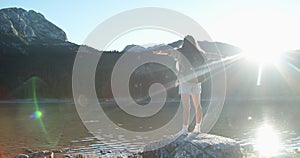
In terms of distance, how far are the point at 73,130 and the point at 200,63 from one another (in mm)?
26233

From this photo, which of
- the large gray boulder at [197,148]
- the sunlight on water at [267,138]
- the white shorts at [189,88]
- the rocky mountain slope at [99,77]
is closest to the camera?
the large gray boulder at [197,148]

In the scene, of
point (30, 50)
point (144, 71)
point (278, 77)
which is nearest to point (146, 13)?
point (144, 71)

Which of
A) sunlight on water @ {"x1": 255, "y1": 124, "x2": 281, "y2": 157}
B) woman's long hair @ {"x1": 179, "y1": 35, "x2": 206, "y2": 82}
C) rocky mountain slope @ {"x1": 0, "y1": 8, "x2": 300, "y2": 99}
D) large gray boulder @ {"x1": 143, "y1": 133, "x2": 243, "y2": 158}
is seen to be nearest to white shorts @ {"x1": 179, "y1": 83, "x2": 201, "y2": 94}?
woman's long hair @ {"x1": 179, "y1": 35, "x2": 206, "y2": 82}

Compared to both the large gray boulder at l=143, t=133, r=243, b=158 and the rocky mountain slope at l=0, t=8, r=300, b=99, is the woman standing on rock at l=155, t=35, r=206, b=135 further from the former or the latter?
the rocky mountain slope at l=0, t=8, r=300, b=99

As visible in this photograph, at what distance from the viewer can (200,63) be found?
9.72m

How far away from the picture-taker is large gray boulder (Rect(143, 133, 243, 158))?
911 centimetres

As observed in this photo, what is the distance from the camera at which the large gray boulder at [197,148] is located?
9109 mm

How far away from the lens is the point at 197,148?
9141 mm

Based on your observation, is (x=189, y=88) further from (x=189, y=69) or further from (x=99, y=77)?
(x=99, y=77)

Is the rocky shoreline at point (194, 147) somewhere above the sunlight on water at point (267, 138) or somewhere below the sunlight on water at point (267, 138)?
below

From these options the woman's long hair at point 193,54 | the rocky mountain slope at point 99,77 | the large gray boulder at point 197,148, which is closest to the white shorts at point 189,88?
the woman's long hair at point 193,54

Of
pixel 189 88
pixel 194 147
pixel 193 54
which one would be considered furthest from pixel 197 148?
pixel 193 54

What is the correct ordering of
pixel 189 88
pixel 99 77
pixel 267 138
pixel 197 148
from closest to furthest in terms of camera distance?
1. pixel 197 148
2. pixel 189 88
3. pixel 267 138
4. pixel 99 77

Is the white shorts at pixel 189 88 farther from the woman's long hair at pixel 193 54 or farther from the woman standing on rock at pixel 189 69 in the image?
the woman's long hair at pixel 193 54
